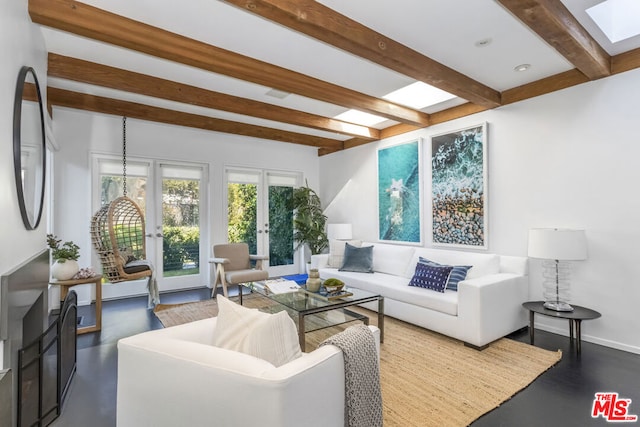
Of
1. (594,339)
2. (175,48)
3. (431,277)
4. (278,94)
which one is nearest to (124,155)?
(278,94)

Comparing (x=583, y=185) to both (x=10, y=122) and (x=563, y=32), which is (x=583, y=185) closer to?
(x=563, y=32)

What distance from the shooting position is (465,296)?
2.95m

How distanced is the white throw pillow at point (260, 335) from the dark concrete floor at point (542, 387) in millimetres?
1182

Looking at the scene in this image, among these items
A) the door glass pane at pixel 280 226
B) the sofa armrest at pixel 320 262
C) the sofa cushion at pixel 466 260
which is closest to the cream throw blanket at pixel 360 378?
the sofa cushion at pixel 466 260

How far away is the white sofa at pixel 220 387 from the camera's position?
3.63 feet

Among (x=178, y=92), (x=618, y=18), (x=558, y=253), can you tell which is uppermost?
(x=618, y=18)

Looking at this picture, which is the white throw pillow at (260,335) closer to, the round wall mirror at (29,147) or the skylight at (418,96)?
the round wall mirror at (29,147)

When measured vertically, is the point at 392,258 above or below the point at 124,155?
below

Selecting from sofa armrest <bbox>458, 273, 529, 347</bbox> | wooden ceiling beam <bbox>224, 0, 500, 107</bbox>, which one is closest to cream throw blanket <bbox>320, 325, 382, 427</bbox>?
sofa armrest <bbox>458, 273, 529, 347</bbox>

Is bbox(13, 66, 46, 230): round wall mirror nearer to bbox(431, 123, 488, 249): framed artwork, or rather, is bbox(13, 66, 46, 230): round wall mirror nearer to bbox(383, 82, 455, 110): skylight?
bbox(383, 82, 455, 110): skylight

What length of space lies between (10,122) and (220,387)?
71.0 inches

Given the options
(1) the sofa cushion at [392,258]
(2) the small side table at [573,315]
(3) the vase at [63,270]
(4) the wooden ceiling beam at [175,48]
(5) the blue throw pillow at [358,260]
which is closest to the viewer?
(4) the wooden ceiling beam at [175,48]

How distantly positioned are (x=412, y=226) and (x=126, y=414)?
13.2 feet

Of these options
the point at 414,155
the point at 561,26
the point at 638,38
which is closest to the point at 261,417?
the point at 561,26
